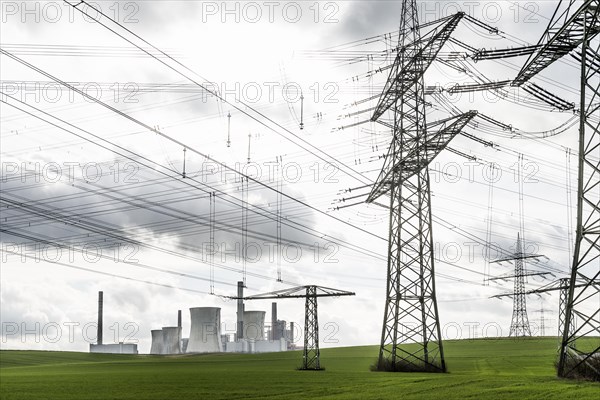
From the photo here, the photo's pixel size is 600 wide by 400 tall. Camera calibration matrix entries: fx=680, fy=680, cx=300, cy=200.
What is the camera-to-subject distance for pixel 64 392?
32000mm

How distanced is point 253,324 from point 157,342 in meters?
25.1

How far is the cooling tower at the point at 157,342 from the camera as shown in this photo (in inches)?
6742

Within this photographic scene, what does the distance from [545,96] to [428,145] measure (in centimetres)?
801

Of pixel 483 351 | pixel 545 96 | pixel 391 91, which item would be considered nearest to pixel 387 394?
pixel 545 96


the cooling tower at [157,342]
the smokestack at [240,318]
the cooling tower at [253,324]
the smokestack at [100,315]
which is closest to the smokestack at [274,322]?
the cooling tower at [253,324]

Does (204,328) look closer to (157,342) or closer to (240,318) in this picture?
(240,318)

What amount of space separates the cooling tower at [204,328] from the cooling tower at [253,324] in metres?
17.5

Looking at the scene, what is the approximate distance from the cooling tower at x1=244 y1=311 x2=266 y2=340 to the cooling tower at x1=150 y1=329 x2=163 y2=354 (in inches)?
849

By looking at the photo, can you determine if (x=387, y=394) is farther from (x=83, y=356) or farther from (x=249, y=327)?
(x=249, y=327)

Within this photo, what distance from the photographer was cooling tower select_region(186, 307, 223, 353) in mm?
149375

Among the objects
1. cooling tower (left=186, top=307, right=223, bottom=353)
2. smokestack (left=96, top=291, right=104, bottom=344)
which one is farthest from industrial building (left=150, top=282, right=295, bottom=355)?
smokestack (left=96, top=291, right=104, bottom=344)

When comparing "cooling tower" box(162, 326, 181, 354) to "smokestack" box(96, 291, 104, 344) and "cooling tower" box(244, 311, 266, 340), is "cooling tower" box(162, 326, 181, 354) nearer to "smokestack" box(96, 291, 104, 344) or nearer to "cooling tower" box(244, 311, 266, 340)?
"smokestack" box(96, 291, 104, 344)

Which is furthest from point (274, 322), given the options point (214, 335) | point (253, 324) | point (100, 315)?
point (100, 315)

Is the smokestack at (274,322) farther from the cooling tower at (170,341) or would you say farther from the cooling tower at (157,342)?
the cooling tower at (157,342)
